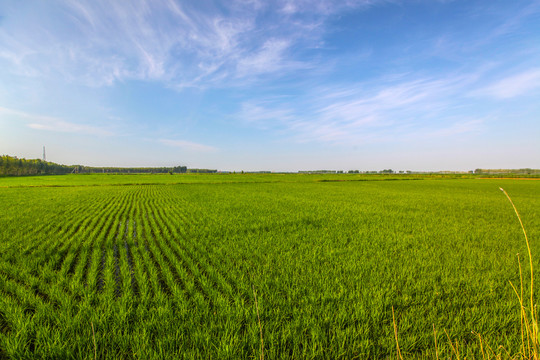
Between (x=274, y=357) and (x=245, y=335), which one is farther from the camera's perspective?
(x=245, y=335)

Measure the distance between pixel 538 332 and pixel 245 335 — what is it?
124 inches

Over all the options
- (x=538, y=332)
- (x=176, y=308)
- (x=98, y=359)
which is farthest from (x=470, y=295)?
(x=98, y=359)

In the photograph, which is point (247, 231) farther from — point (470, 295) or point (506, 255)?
point (506, 255)

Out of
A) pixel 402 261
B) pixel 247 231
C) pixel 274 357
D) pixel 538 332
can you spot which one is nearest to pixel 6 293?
pixel 274 357

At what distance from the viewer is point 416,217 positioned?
1215 cm

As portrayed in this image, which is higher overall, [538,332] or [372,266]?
[538,332]

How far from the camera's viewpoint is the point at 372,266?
226 inches

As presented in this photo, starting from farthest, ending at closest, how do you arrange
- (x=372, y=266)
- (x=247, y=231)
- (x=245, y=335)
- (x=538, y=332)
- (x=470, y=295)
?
(x=247, y=231)
(x=372, y=266)
(x=470, y=295)
(x=245, y=335)
(x=538, y=332)

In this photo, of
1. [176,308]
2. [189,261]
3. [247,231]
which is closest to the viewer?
[176,308]

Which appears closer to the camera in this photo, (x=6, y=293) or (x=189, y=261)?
(x=6, y=293)

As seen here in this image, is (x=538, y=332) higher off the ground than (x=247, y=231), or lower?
higher

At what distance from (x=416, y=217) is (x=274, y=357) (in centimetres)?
1195

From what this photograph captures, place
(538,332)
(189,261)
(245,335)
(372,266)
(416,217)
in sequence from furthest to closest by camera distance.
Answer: (416,217) < (189,261) < (372,266) < (245,335) < (538,332)

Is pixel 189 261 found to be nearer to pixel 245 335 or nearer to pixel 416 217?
pixel 245 335
